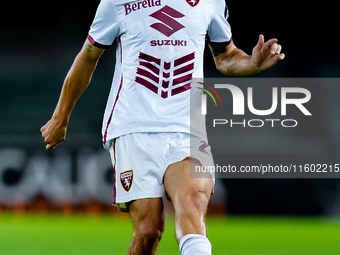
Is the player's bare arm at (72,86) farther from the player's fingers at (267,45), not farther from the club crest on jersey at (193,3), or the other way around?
the player's fingers at (267,45)

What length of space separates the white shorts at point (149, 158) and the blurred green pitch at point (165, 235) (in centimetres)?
298

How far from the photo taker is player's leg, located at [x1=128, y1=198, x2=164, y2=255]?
13.4 feet

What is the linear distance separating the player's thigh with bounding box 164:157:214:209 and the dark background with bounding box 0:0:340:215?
7.57m

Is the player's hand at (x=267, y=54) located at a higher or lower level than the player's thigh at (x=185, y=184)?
higher

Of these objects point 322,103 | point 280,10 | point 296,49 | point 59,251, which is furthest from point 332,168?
point 59,251

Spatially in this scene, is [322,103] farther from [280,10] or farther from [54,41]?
[54,41]

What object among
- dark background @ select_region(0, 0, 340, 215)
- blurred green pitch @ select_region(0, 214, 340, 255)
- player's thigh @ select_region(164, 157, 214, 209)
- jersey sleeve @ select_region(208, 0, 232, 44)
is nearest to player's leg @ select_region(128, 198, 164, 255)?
player's thigh @ select_region(164, 157, 214, 209)

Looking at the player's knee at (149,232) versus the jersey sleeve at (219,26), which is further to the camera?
the jersey sleeve at (219,26)

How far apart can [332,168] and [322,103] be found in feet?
4.36

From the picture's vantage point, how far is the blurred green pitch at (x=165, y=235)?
7.43m

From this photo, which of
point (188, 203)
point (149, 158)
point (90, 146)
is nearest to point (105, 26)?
point (149, 158)

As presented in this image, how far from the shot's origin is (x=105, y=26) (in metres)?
4.31

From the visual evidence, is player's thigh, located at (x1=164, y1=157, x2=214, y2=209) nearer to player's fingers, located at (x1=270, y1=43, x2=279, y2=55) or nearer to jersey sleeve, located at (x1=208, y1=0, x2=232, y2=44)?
player's fingers, located at (x1=270, y1=43, x2=279, y2=55)

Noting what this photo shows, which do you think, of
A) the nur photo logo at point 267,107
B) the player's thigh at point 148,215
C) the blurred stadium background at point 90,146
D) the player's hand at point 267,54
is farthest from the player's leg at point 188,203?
the nur photo logo at point 267,107
